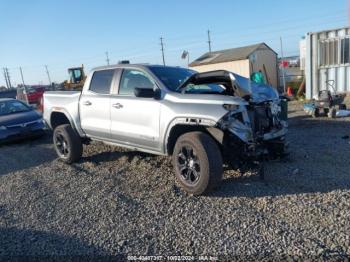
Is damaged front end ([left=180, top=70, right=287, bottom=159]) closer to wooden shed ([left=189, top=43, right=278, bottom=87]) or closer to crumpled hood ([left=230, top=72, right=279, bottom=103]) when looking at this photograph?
crumpled hood ([left=230, top=72, right=279, bottom=103])

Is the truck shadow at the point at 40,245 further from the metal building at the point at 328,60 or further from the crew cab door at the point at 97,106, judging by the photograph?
the metal building at the point at 328,60

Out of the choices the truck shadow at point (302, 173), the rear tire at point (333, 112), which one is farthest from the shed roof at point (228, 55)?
the truck shadow at point (302, 173)

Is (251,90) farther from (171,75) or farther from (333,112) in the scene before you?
(333,112)

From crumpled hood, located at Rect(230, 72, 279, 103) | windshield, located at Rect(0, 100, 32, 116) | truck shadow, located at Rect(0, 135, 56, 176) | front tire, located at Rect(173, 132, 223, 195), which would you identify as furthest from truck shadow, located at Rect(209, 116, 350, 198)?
windshield, located at Rect(0, 100, 32, 116)

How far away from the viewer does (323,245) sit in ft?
11.7

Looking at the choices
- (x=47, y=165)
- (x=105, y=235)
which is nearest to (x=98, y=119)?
(x=47, y=165)

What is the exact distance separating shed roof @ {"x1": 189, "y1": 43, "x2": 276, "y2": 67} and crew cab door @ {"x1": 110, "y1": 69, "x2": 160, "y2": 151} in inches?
733

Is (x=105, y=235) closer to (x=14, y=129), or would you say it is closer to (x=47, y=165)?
(x=47, y=165)

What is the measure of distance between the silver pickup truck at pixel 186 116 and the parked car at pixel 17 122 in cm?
404

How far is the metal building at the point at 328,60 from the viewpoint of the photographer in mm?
14235

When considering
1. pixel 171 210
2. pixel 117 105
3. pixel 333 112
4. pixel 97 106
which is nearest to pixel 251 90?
pixel 171 210

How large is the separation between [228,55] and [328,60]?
39.2 feet

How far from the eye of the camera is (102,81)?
22.6 feet

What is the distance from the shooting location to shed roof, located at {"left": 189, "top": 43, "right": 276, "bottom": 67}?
2456 cm
